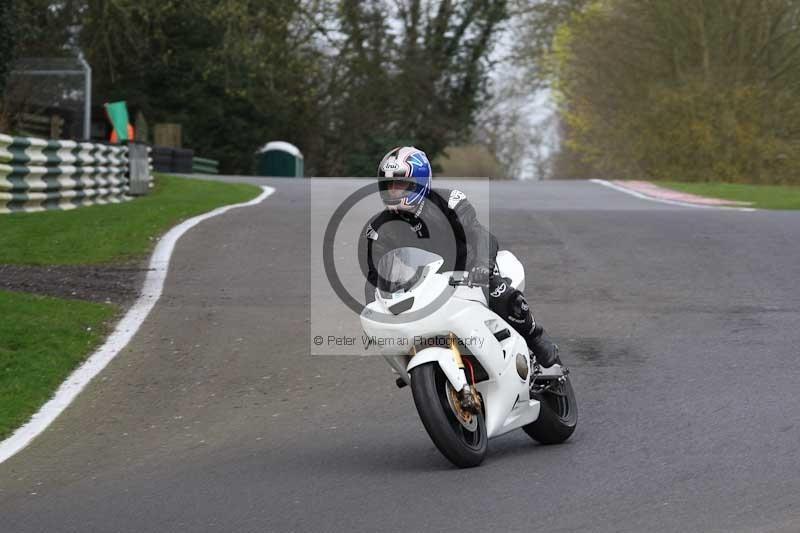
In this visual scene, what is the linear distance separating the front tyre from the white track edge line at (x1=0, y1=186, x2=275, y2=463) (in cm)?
251

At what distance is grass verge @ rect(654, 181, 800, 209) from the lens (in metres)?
22.0

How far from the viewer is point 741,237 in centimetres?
1588

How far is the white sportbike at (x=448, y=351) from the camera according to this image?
659 cm

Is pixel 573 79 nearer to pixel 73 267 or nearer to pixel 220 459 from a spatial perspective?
pixel 73 267

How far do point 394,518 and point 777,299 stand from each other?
7273 mm

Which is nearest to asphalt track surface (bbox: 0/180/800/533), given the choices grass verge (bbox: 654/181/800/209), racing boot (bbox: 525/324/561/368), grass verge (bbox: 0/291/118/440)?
grass verge (bbox: 0/291/118/440)

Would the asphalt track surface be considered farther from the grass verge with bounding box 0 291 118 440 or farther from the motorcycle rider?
the motorcycle rider

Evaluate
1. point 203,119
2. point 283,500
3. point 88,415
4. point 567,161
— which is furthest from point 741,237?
point 567,161

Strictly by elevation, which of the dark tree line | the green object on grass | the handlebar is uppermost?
the dark tree line

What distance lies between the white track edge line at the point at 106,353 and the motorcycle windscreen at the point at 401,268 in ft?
7.91

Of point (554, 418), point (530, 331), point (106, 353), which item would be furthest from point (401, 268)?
point (106, 353)

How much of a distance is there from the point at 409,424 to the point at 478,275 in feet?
4.69

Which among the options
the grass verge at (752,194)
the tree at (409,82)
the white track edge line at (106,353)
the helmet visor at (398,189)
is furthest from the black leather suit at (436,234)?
the tree at (409,82)

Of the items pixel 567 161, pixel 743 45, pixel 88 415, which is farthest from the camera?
pixel 567 161
